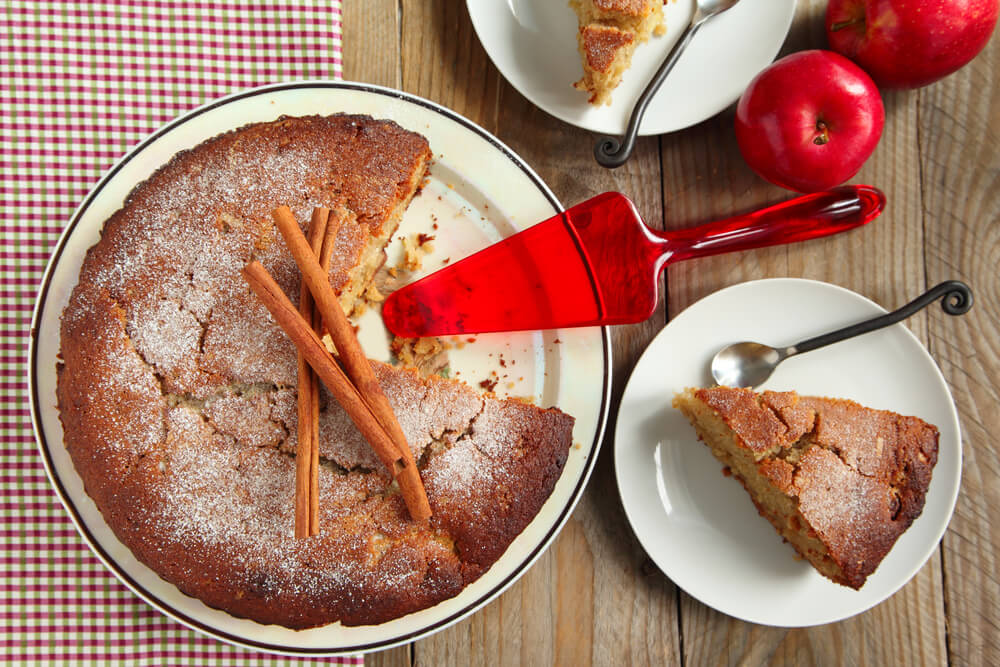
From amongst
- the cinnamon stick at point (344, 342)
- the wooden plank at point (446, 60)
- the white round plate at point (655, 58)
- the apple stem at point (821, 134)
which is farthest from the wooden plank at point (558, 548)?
the cinnamon stick at point (344, 342)

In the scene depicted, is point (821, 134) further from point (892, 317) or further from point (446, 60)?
point (446, 60)

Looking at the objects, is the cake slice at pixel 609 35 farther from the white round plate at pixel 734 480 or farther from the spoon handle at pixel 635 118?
the white round plate at pixel 734 480

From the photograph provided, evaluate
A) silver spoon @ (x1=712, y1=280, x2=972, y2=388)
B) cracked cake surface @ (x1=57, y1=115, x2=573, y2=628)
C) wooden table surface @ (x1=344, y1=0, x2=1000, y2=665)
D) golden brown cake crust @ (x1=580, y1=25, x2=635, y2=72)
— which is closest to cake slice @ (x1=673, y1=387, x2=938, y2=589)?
silver spoon @ (x1=712, y1=280, x2=972, y2=388)

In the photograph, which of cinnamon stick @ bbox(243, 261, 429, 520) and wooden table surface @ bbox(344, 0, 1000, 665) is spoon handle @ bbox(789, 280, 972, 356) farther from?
cinnamon stick @ bbox(243, 261, 429, 520)

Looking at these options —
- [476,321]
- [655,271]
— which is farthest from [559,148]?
[476,321]

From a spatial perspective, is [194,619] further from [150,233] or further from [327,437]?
[150,233]
